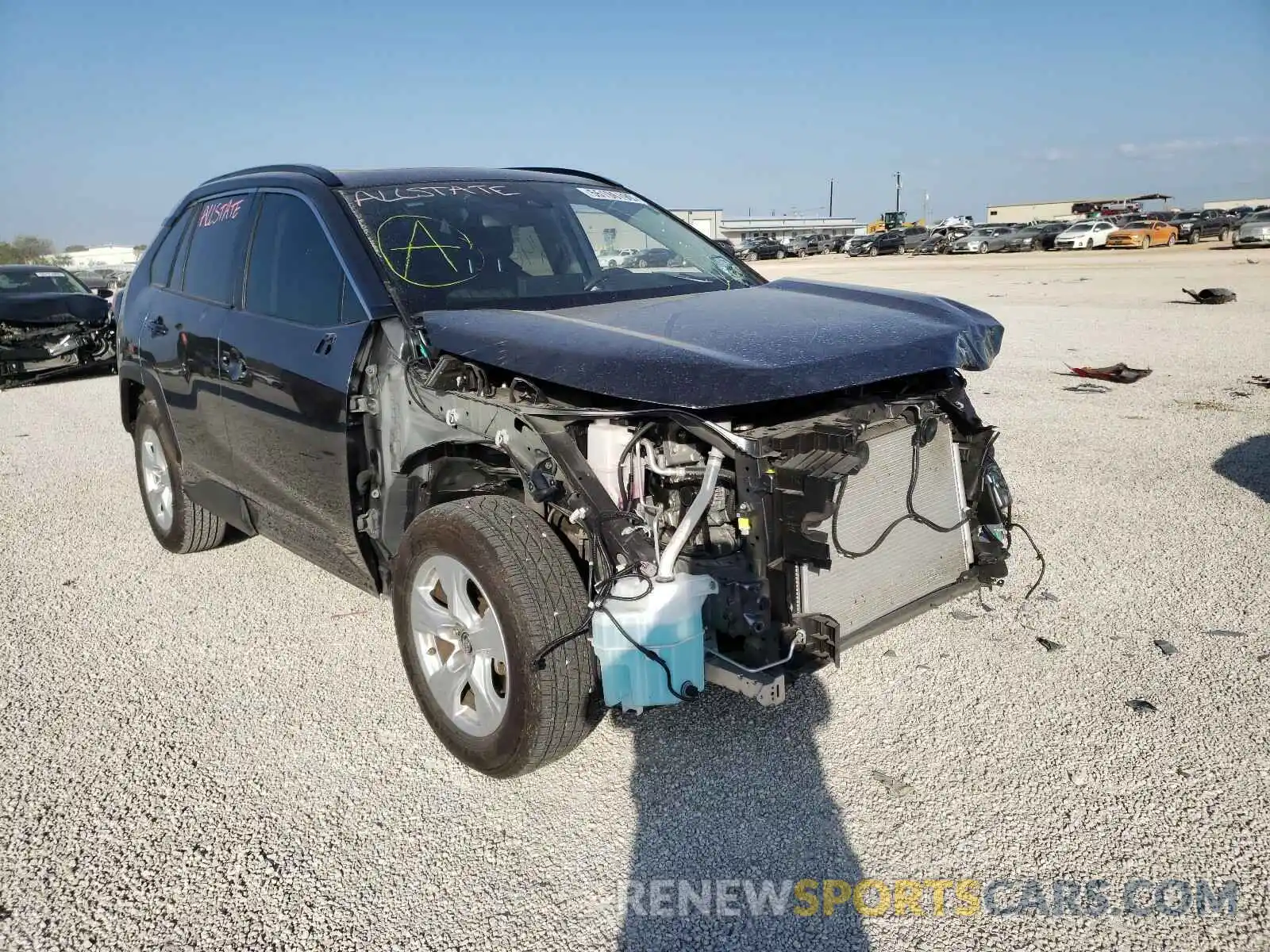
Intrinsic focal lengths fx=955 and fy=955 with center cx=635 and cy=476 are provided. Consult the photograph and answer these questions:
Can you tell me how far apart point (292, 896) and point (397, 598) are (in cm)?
99

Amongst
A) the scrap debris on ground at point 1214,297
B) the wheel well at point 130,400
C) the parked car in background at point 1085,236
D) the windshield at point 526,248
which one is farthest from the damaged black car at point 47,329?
the parked car in background at point 1085,236

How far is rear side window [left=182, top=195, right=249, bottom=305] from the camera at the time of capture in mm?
4305

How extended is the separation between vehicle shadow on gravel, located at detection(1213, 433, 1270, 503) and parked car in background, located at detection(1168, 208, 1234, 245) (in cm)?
4388

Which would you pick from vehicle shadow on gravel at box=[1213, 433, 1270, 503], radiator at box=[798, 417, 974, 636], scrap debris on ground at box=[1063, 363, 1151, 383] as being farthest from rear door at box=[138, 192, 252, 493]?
scrap debris on ground at box=[1063, 363, 1151, 383]

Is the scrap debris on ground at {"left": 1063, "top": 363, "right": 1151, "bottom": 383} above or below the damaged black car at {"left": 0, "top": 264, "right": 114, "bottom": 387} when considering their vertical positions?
below

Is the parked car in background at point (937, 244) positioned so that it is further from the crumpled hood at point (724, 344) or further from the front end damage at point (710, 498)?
the front end damage at point (710, 498)

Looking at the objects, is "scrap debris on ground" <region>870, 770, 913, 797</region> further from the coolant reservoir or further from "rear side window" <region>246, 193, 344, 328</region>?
"rear side window" <region>246, 193, 344, 328</region>

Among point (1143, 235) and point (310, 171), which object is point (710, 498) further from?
point (1143, 235)

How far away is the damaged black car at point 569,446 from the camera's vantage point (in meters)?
2.69

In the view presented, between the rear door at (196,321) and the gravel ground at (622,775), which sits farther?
the rear door at (196,321)

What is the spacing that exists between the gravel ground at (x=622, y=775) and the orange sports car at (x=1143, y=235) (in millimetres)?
42332

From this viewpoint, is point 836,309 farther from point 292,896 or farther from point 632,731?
point 292,896

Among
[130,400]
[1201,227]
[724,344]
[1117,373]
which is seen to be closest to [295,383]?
[724,344]

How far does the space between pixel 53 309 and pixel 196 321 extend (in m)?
10.1
